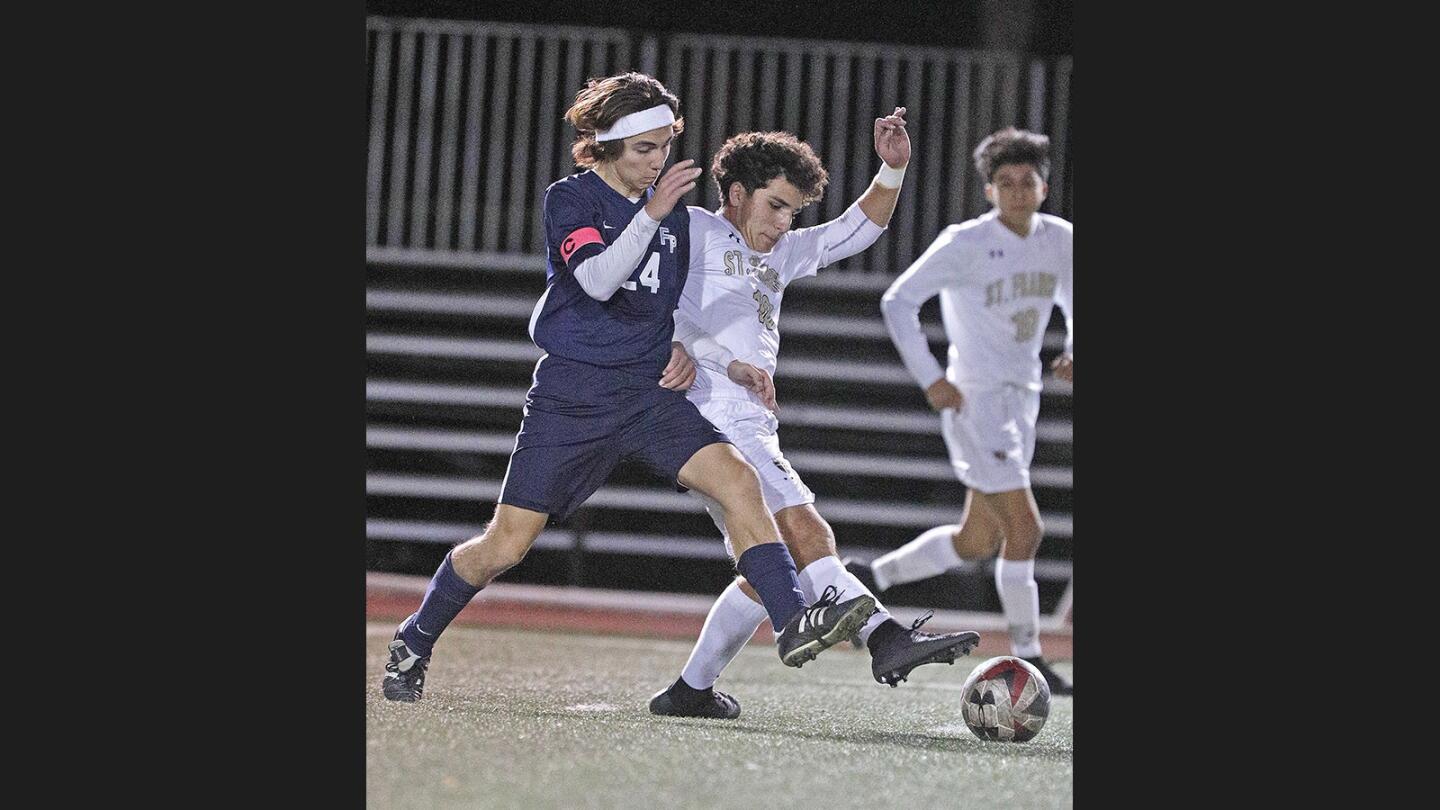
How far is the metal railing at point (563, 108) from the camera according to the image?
6137 millimetres

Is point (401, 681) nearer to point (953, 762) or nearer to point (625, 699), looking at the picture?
point (625, 699)

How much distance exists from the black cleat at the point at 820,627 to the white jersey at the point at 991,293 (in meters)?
1.94

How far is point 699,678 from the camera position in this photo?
11.8ft

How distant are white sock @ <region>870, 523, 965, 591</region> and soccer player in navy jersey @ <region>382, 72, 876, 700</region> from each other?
1.90 meters

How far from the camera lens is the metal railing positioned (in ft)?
20.1

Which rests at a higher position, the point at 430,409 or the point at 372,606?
the point at 430,409

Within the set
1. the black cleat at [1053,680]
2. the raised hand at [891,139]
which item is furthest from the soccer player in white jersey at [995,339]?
the raised hand at [891,139]

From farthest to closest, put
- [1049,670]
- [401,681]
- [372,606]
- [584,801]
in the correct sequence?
1. [372,606]
2. [1049,670]
3. [401,681]
4. [584,801]

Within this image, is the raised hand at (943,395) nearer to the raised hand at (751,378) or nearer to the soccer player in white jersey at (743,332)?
the soccer player in white jersey at (743,332)

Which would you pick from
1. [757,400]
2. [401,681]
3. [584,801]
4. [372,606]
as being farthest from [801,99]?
[584,801]

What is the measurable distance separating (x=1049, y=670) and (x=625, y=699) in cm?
146

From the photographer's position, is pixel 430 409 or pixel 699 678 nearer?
pixel 699 678

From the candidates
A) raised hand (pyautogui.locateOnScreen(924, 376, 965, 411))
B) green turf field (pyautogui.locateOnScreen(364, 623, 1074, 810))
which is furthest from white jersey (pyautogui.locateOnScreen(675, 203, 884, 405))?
raised hand (pyautogui.locateOnScreen(924, 376, 965, 411))

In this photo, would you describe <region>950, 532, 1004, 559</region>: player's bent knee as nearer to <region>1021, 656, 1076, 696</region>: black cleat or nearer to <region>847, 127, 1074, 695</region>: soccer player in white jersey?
<region>847, 127, 1074, 695</region>: soccer player in white jersey
